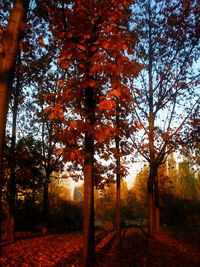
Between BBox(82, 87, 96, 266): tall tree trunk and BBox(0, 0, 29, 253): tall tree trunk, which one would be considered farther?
BBox(82, 87, 96, 266): tall tree trunk

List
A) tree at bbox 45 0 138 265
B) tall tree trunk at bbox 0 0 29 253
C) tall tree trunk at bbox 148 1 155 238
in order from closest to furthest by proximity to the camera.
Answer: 1. tall tree trunk at bbox 0 0 29 253
2. tree at bbox 45 0 138 265
3. tall tree trunk at bbox 148 1 155 238

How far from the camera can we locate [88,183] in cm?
683

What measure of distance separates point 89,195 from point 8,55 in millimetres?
4837

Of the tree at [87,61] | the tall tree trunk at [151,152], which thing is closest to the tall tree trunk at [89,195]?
the tree at [87,61]

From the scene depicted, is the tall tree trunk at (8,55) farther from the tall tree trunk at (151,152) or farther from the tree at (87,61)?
the tall tree trunk at (151,152)

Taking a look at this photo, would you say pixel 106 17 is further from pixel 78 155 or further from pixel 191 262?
pixel 191 262

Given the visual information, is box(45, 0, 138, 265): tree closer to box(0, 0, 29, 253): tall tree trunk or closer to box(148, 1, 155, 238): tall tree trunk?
box(0, 0, 29, 253): tall tree trunk

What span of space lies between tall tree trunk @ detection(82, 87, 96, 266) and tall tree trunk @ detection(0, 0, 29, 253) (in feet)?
9.90

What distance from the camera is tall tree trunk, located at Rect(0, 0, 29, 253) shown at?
3824 mm

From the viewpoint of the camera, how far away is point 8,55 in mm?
3973

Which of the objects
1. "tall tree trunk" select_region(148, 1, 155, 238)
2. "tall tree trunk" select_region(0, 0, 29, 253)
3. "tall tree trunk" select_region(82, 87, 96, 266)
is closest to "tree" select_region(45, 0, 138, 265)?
"tall tree trunk" select_region(82, 87, 96, 266)

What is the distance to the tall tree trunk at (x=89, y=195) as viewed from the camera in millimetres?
6277

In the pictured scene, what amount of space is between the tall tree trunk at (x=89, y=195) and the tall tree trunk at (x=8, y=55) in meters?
3.02

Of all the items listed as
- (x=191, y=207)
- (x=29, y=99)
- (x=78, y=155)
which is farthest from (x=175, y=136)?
(x=191, y=207)
